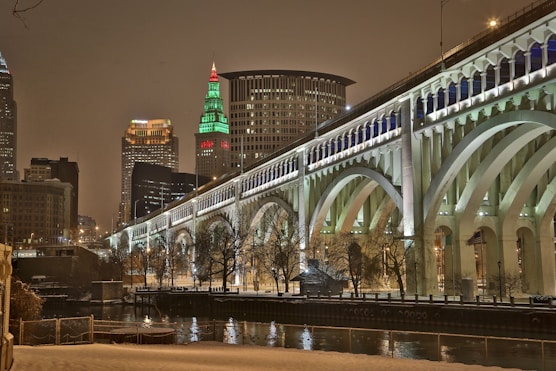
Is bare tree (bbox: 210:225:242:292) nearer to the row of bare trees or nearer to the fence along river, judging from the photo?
the row of bare trees

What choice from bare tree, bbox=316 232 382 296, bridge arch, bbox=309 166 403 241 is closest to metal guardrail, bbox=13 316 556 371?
bridge arch, bbox=309 166 403 241

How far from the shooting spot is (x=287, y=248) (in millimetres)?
89375

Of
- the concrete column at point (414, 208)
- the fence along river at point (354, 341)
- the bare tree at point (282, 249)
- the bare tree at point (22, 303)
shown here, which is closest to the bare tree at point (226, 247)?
the bare tree at point (282, 249)

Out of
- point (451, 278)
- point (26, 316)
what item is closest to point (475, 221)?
point (451, 278)

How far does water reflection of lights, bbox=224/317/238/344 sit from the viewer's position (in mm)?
40094

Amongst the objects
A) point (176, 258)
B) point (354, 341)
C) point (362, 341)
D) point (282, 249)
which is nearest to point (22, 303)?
point (354, 341)

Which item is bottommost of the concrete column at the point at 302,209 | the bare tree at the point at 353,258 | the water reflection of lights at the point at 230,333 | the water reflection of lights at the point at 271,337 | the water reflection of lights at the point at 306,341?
the water reflection of lights at the point at 306,341

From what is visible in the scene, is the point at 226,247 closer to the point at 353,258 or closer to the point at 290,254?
the point at 290,254

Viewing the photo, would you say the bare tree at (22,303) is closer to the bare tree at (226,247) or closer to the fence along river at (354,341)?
the fence along river at (354,341)

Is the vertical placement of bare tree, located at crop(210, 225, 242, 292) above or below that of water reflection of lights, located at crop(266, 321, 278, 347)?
above

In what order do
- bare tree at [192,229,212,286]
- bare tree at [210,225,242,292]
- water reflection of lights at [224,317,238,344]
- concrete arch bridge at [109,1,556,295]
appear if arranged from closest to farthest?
water reflection of lights at [224,317,238,344] < concrete arch bridge at [109,1,556,295] < bare tree at [210,225,242,292] < bare tree at [192,229,212,286]

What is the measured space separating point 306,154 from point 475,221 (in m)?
29.3

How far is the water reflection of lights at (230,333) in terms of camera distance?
4009 centimetres

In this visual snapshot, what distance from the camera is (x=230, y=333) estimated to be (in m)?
41.7
